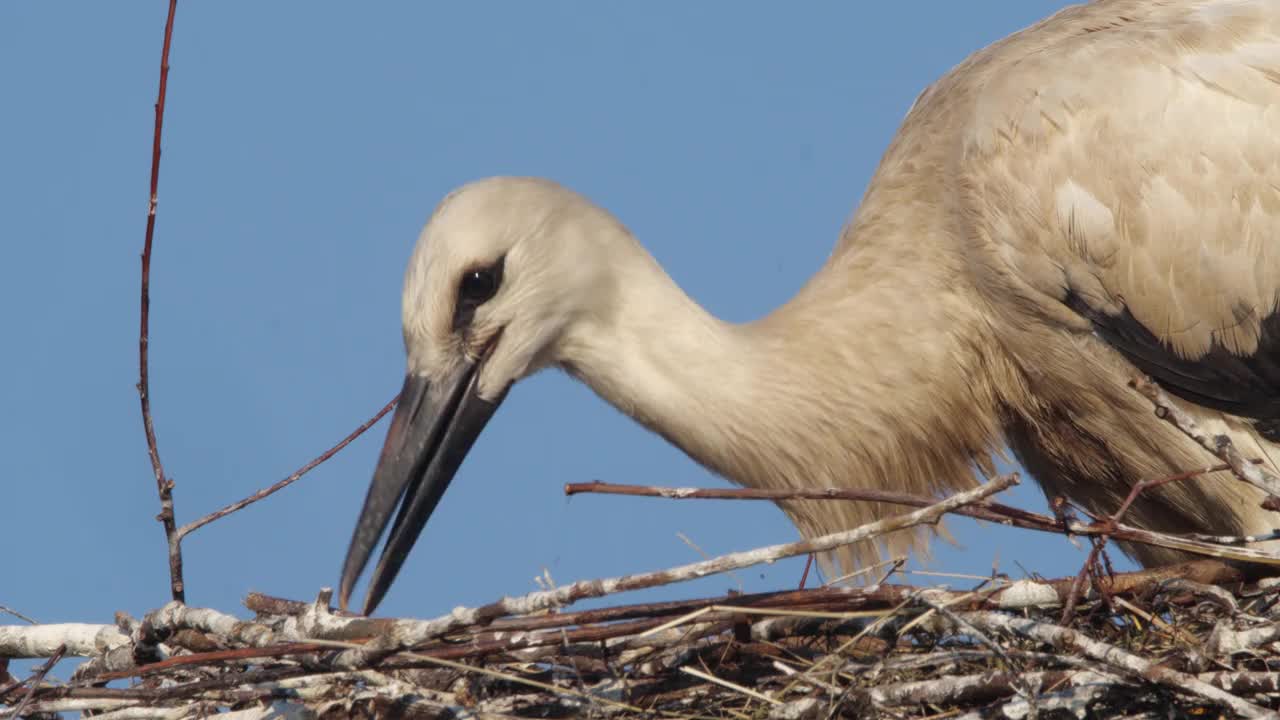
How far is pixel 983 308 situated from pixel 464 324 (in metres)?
1.21

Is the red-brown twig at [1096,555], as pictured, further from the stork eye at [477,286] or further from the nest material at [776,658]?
the stork eye at [477,286]

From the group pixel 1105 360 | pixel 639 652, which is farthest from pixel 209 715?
pixel 1105 360

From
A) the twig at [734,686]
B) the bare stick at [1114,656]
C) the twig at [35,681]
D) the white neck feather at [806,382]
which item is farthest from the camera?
the white neck feather at [806,382]

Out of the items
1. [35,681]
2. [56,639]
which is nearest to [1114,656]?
[35,681]

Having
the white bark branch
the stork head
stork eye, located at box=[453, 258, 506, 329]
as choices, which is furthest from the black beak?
the white bark branch

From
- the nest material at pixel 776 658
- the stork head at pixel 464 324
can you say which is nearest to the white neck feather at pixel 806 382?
the stork head at pixel 464 324

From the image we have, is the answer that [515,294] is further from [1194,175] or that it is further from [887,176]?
[1194,175]

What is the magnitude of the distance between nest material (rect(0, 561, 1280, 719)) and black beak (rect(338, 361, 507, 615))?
0.35 m

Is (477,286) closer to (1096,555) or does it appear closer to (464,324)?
(464,324)

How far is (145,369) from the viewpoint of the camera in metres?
3.93

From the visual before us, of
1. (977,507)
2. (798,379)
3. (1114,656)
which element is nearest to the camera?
(1114,656)

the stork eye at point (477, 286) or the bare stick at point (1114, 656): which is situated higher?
the stork eye at point (477, 286)

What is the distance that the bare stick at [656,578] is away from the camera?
3.16 meters

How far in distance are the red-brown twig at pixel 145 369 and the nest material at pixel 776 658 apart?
375mm
